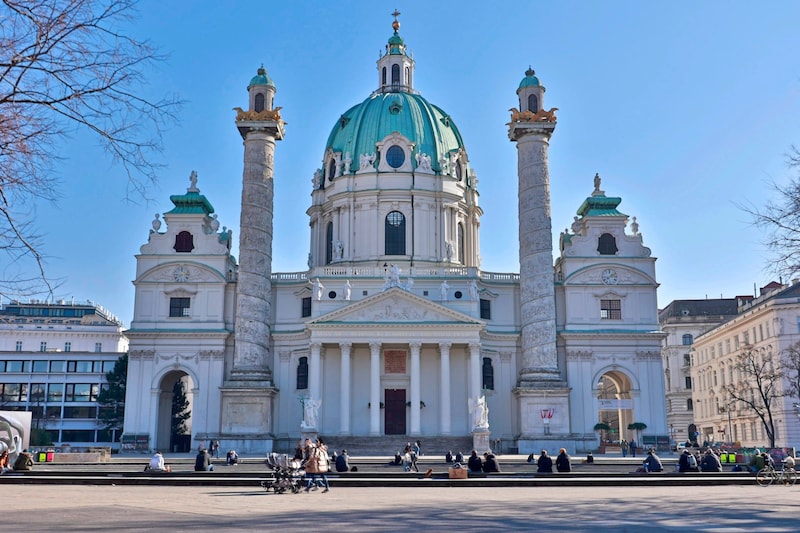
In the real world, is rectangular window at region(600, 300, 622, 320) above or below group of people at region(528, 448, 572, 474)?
above

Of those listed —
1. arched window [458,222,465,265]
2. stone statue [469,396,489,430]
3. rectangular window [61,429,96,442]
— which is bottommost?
rectangular window [61,429,96,442]

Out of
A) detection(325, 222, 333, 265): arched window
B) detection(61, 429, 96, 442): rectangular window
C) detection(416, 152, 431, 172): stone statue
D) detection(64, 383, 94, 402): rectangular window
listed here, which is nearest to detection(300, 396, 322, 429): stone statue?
detection(325, 222, 333, 265): arched window

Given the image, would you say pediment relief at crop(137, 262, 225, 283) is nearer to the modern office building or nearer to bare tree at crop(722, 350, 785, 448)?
the modern office building

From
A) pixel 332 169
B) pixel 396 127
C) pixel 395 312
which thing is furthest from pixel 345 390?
pixel 396 127

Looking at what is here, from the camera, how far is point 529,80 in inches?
2512

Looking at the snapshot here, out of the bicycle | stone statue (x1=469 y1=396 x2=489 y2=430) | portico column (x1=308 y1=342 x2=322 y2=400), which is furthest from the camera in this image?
portico column (x1=308 y1=342 x2=322 y2=400)

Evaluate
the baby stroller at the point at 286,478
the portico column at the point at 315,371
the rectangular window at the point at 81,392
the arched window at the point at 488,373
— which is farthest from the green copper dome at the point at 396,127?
the baby stroller at the point at 286,478

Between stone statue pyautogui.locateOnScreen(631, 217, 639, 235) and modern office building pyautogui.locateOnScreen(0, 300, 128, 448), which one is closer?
stone statue pyautogui.locateOnScreen(631, 217, 639, 235)

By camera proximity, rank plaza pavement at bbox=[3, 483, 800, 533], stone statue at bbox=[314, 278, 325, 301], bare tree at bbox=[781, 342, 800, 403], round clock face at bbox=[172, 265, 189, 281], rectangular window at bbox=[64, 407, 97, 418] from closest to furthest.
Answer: plaza pavement at bbox=[3, 483, 800, 533], bare tree at bbox=[781, 342, 800, 403], stone statue at bbox=[314, 278, 325, 301], round clock face at bbox=[172, 265, 189, 281], rectangular window at bbox=[64, 407, 97, 418]

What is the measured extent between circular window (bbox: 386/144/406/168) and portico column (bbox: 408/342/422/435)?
18.6 m

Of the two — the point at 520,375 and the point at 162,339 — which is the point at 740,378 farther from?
the point at 162,339

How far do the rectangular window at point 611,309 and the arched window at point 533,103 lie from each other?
1513 centimetres

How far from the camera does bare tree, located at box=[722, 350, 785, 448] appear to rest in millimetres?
67812

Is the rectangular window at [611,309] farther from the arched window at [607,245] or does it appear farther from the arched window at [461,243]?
the arched window at [461,243]
